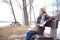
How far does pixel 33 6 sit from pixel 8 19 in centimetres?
86

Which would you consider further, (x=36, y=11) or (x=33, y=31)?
(x=36, y=11)

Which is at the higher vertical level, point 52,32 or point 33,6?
point 33,6

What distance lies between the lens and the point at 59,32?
125 inches

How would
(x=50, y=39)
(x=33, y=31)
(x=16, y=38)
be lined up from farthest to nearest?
(x=16, y=38) → (x=33, y=31) → (x=50, y=39)

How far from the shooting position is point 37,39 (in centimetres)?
311

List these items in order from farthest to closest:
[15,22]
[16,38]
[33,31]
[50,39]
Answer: [15,22]
[16,38]
[33,31]
[50,39]

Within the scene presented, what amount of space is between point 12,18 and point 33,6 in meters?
0.74

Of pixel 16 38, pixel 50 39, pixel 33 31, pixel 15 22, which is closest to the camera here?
pixel 50 39

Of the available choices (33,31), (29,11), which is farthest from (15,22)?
(33,31)

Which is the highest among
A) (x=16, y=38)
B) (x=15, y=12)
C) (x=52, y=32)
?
(x=15, y=12)

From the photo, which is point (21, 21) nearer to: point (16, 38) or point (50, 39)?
point (16, 38)

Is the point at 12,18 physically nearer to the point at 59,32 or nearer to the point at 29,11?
the point at 29,11

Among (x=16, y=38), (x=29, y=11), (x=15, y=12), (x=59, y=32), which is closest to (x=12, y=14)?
(x=15, y=12)

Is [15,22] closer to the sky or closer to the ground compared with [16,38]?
closer to the sky
